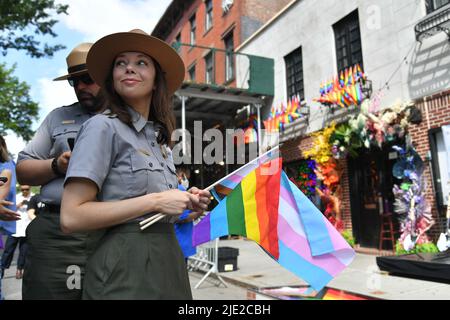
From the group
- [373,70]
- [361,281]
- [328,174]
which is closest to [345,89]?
[373,70]

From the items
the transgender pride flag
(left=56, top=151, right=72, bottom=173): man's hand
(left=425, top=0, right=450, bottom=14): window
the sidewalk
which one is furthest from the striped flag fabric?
(left=425, top=0, right=450, bottom=14): window

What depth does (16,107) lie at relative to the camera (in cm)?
2231

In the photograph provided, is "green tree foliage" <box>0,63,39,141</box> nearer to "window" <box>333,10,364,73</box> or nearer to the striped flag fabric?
"window" <box>333,10,364,73</box>

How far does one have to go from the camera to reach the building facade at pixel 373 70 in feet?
25.4

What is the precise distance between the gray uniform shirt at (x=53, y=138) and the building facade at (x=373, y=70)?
24.7 feet

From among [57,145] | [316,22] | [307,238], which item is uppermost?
[316,22]

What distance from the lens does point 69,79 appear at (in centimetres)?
233

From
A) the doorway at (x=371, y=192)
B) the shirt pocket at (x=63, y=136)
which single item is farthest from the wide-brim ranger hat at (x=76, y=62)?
the doorway at (x=371, y=192)

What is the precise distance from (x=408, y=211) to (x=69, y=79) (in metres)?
7.67

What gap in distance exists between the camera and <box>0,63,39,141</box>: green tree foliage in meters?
20.1

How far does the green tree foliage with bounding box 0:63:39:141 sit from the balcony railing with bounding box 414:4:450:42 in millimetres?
19259
